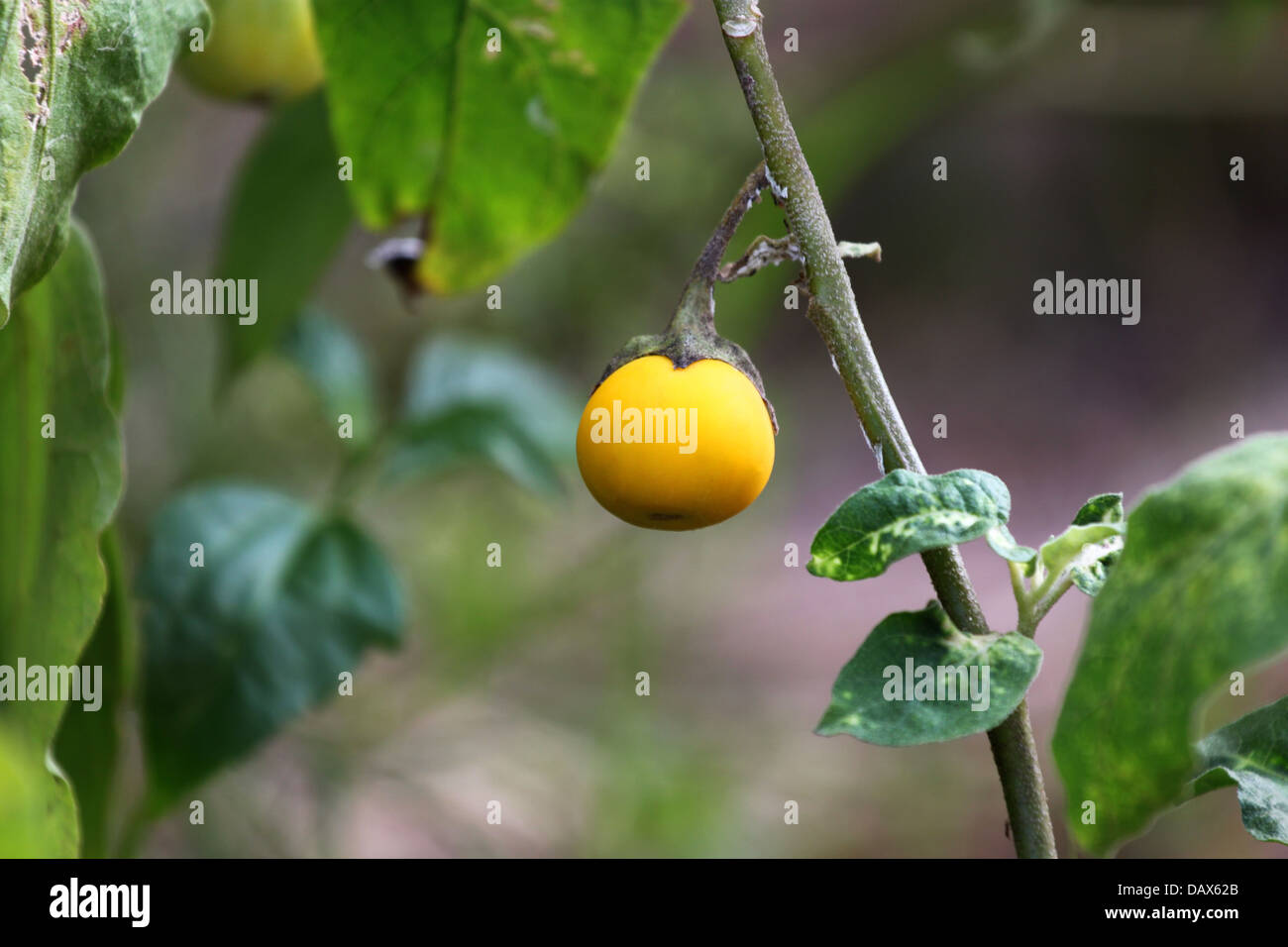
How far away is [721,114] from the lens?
152 centimetres

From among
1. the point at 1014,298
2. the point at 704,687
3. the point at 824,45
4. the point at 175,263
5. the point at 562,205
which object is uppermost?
the point at 824,45

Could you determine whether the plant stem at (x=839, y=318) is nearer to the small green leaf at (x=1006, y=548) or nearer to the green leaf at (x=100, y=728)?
the small green leaf at (x=1006, y=548)

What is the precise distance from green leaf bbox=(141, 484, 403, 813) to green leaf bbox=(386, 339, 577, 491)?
0.12 metres

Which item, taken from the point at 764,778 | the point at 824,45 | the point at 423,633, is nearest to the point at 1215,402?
the point at 824,45

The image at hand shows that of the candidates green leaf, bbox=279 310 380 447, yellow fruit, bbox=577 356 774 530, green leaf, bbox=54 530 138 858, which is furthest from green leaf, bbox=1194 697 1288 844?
green leaf, bbox=279 310 380 447

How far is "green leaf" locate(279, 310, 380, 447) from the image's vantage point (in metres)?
0.90

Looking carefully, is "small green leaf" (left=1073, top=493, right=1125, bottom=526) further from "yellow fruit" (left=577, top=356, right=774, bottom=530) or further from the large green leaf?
the large green leaf

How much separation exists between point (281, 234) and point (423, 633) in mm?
935


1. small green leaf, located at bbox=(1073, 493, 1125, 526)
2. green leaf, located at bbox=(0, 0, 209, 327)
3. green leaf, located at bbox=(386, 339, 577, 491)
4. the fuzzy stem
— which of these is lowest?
small green leaf, located at bbox=(1073, 493, 1125, 526)

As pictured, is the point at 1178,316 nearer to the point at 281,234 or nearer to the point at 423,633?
the point at 423,633

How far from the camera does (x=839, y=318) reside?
0.34 meters

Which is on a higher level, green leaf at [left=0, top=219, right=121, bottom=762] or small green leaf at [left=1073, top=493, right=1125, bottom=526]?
green leaf at [left=0, top=219, right=121, bottom=762]

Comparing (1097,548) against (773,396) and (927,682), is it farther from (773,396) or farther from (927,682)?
(773,396)

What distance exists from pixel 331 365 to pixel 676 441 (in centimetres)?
A: 62
